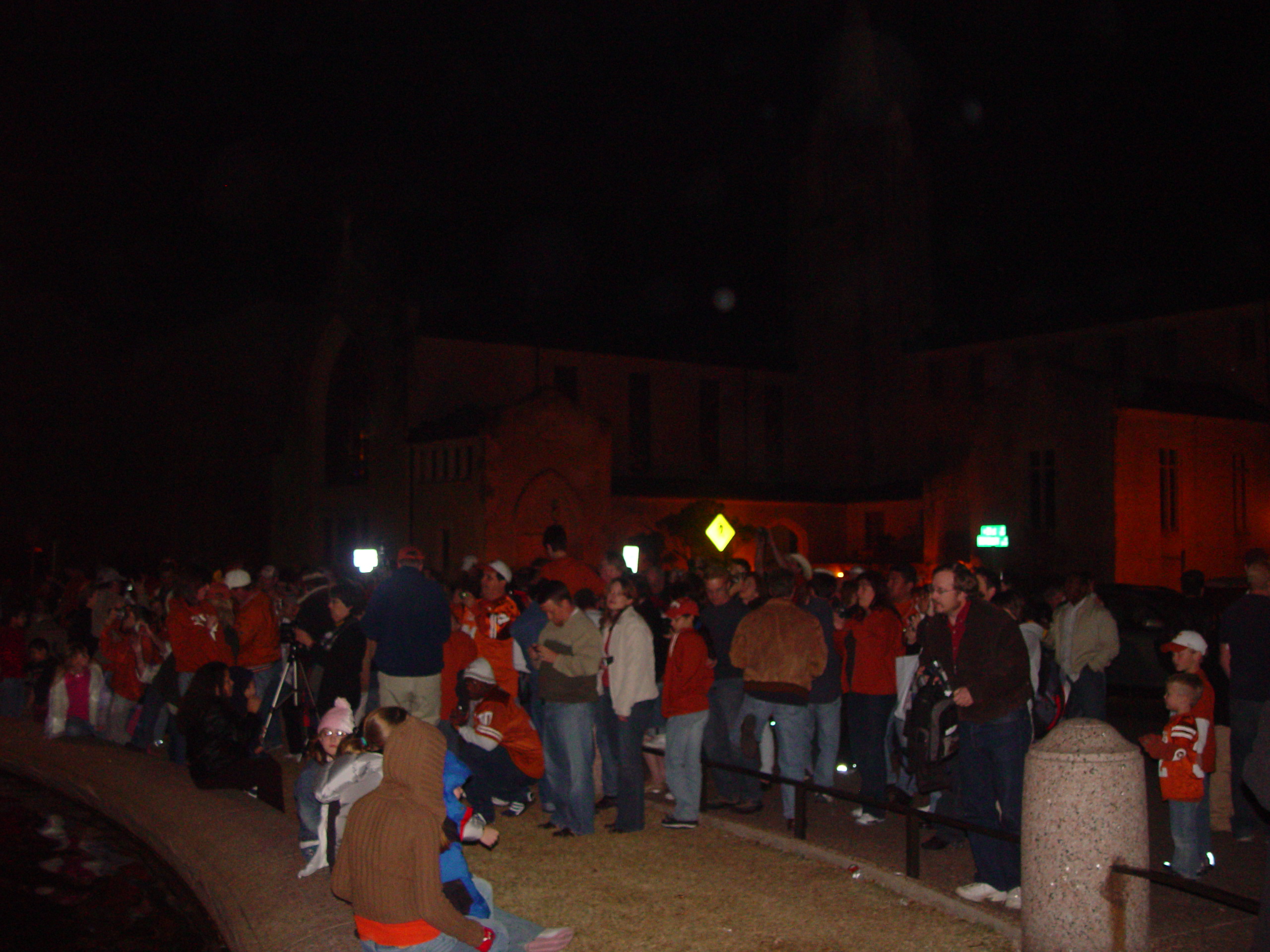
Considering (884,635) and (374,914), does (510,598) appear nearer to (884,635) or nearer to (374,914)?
(884,635)

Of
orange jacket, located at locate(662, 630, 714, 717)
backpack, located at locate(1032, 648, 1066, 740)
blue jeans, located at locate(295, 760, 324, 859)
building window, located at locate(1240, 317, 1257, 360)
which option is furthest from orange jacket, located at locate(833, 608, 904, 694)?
building window, located at locate(1240, 317, 1257, 360)

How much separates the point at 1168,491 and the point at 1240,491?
12.1 ft

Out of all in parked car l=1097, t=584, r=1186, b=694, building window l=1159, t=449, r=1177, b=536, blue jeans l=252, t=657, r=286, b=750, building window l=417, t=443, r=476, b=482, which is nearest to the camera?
blue jeans l=252, t=657, r=286, b=750

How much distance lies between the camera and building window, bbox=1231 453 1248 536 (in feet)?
124

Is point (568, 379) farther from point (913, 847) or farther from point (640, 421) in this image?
point (913, 847)

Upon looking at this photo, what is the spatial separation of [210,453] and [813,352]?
88.4ft

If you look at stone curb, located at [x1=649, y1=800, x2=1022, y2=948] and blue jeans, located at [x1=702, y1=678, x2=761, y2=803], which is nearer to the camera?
stone curb, located at [x1=649, y1=800, x2=1022, y2=948]

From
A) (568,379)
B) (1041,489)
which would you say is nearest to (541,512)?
(568,379)

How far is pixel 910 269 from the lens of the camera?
2082 inches

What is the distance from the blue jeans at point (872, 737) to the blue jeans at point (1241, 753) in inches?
102

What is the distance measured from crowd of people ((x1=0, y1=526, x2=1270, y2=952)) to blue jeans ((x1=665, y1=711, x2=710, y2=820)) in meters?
0.02

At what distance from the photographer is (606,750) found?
9867 millimetres

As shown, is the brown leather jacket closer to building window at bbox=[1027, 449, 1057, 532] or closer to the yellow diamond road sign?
the yellow diamond road sign

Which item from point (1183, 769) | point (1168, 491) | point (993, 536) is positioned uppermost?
point (1168, 491)
